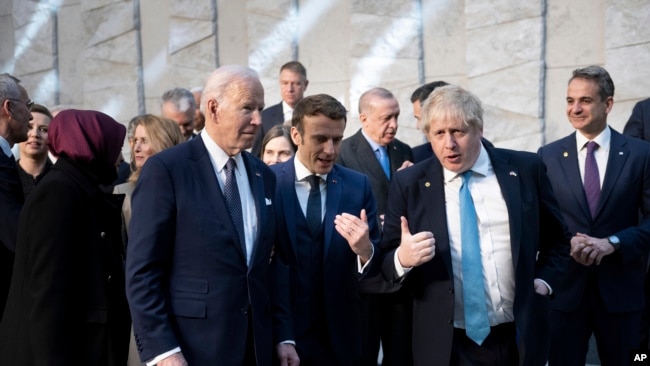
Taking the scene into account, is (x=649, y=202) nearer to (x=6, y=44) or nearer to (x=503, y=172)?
(x=503, y=172)

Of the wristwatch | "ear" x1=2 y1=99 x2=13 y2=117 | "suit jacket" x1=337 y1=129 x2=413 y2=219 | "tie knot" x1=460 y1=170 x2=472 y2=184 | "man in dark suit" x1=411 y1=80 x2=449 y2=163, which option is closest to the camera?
"tie knot" x1=460 y1=170 x2=472 y2=184

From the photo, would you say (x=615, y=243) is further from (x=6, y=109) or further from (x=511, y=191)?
(x=6, y=109)

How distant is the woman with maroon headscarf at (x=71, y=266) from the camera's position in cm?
382

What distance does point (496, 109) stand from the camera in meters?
8.36

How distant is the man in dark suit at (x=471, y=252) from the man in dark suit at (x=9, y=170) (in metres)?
1.76

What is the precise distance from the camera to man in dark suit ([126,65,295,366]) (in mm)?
3607

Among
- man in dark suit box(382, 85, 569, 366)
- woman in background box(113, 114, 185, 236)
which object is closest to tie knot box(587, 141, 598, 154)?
man in dark suit box(382, 85, 569, 366)

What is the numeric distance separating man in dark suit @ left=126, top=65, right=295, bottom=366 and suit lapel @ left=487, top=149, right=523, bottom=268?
3.52 feet

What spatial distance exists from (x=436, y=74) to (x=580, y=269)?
11.4 feet

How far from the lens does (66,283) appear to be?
12.6 feet

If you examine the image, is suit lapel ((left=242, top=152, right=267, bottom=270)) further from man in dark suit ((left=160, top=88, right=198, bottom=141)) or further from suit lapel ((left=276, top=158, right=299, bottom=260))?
man in dark suit ((left=160, top=88, right=198, bottom=141))

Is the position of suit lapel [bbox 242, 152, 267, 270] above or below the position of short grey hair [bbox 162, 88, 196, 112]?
below

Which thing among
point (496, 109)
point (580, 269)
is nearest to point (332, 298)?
point (580, 269)

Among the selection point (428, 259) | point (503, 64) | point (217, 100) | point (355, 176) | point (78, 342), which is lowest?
point (78, 342)
